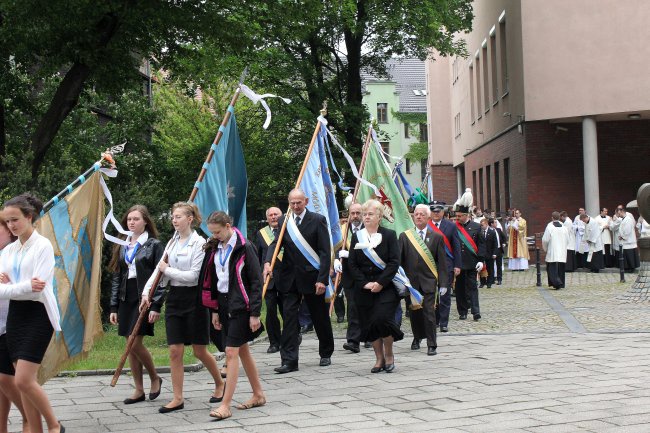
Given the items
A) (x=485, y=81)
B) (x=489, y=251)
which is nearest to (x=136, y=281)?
(x=489, y=251)

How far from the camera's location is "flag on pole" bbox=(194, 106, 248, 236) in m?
10.2

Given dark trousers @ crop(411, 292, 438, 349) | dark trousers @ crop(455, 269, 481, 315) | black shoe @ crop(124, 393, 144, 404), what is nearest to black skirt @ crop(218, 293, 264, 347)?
black shoe @ crop(124, 393, 144, 404)

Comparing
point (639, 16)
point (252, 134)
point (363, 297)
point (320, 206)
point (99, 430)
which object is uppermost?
point (639, 16)

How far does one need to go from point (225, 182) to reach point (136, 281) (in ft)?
5.38

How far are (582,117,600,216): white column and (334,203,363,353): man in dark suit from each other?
19.1 meters

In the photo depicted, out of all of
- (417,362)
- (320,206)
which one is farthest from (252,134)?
(417,362)

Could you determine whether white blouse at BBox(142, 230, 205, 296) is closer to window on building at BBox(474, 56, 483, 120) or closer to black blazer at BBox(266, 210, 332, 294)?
black blazer at BBox(266, 210, 332, 294)

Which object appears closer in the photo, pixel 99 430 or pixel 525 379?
pixel 99 430

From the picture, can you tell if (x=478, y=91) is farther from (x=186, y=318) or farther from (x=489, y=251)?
(x=186, y=318)

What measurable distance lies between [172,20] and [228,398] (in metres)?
11.8

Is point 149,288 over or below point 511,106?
below

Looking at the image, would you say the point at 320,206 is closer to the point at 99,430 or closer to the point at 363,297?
the point at 363,297

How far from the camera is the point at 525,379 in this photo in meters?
9.91

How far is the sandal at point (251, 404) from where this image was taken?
8783 mm
